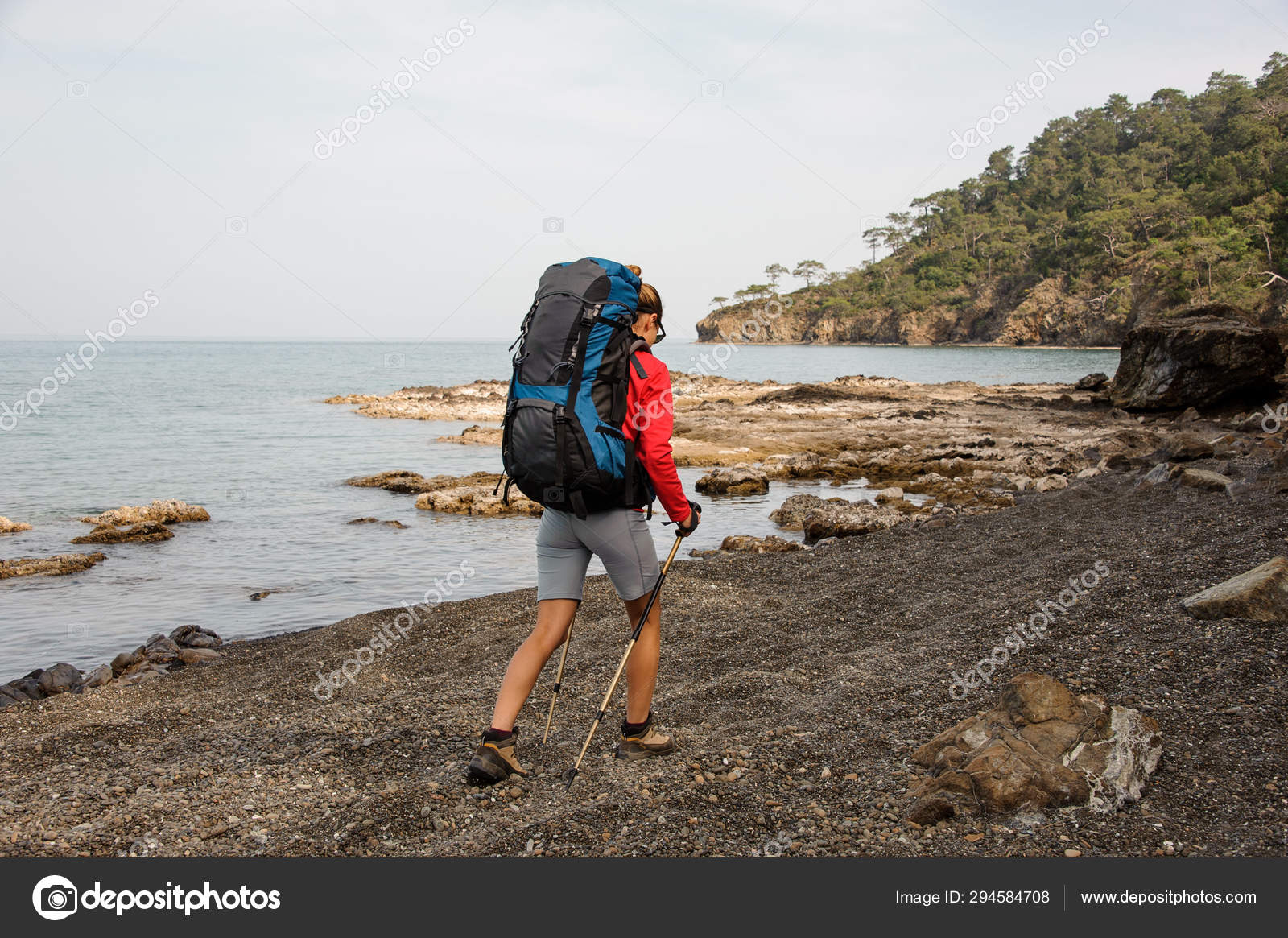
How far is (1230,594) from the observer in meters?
4.73

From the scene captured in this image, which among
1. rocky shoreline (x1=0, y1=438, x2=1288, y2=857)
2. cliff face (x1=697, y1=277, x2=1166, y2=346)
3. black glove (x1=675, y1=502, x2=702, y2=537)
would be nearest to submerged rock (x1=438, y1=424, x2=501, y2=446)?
rocky shoreline (x1=0, y1=438, x2=1288, y2=857)

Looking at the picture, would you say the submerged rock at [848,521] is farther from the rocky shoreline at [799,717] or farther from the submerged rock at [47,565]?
the submerged rock at [47,565]

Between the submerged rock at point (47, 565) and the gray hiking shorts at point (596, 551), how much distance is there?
9366 millimetres

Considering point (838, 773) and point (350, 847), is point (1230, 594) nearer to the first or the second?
point (838, 773)

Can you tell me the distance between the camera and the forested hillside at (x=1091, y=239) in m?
67.2

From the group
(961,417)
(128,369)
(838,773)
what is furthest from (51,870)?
(128,369)

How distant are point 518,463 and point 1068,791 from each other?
8.07ft

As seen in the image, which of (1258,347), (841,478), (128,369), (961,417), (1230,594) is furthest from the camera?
(128,369)

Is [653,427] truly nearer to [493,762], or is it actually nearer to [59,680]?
[493,762]

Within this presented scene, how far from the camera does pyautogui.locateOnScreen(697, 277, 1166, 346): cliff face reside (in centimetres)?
8812
